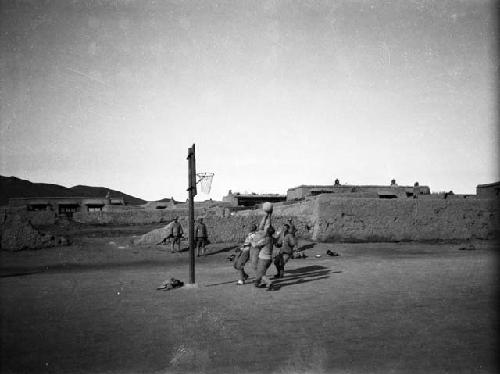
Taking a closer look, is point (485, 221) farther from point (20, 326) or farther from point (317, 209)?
point (20, 326)

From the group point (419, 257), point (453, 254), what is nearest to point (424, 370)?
point (419, 257)

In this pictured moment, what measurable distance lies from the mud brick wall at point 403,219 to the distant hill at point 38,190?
67.9 meters

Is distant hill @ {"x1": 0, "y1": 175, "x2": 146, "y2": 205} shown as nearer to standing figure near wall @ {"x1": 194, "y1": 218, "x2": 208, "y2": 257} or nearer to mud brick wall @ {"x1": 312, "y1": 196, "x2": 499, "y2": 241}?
standing figure near wall @ {"x1": 194, "y1": 218, "x2": 208, "y2": 257}

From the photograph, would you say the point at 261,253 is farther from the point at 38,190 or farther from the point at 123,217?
the point at 38,190

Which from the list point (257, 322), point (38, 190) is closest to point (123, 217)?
point (257, 322)

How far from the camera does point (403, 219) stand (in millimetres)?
16797

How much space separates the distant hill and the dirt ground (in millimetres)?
74140

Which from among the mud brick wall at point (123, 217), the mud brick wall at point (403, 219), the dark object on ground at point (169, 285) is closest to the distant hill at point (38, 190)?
the mud brick wall at point (123, 217)

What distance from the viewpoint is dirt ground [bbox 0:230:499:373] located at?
381 cm

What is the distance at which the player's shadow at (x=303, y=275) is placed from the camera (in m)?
8.38

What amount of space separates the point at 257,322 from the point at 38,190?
98599mm

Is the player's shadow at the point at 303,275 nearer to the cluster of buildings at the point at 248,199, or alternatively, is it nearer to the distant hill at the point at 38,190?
the cluster of buildings at the point at 248,199

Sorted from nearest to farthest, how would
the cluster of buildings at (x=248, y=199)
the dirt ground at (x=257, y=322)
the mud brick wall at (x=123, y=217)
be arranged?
1. the dirt ground at (x=257, y=322)
2. the mud brick wall at (x=123, y=217)
3. the cluster of buildings at (x=248, y=199)

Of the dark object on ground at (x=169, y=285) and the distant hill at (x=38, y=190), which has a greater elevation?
the distant hill at (x=38, y=190)
